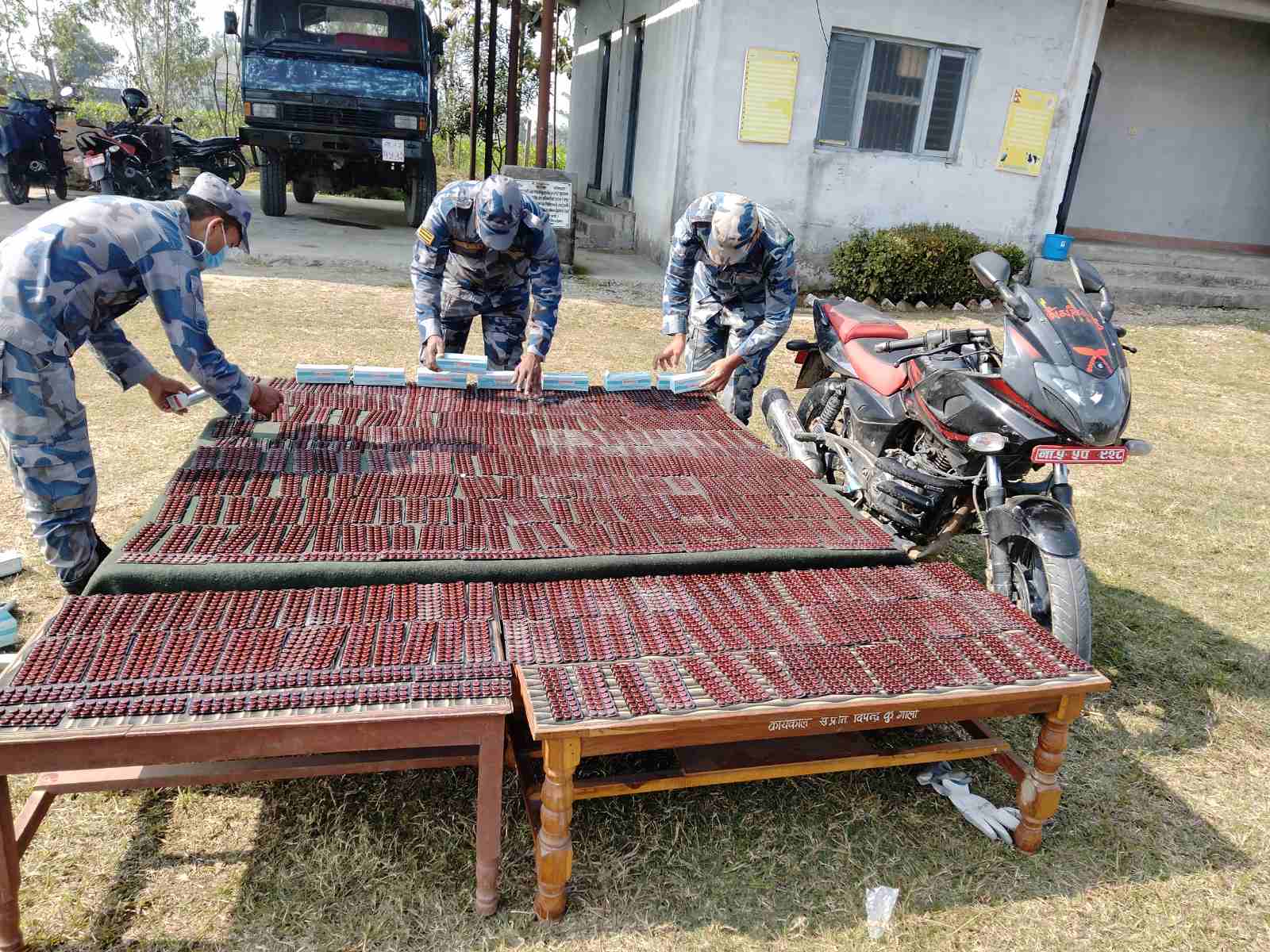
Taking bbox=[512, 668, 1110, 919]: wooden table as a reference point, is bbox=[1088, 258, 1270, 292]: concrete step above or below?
above

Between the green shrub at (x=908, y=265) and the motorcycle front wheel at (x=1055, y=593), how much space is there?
21.4 ft

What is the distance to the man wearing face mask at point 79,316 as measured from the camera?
7.84 ft

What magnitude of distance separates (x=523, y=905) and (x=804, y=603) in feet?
3.25

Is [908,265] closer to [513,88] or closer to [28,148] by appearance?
[513,88]

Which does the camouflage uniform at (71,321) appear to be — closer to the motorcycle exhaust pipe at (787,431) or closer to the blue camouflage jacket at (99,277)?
the blue camouflage jacket at (99,277)

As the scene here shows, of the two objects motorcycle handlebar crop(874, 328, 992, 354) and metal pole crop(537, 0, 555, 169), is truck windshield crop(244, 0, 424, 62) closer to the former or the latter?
metal pole crop(537, 0, 555, 169)

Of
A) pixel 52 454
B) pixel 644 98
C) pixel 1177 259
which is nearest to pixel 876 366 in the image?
pixel 52 454

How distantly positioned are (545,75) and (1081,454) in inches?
308

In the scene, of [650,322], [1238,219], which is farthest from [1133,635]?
[1238,219]

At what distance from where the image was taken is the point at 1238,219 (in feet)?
37.2

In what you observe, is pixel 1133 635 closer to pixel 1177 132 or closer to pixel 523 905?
pixel 523 905

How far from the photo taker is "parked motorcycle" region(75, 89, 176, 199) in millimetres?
8969

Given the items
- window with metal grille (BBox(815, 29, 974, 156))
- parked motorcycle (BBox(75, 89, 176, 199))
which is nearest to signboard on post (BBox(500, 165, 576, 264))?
window with metal grille (BBox(815, 29, 974, 156))

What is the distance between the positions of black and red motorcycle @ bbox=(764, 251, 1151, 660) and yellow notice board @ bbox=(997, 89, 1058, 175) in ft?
22.8
